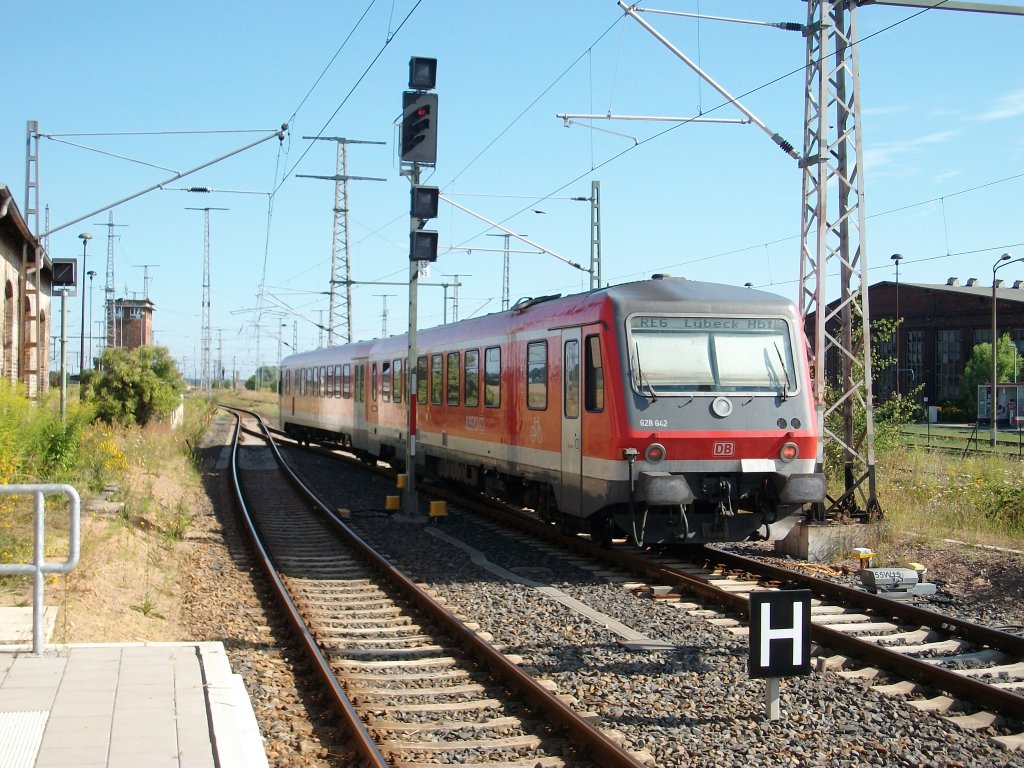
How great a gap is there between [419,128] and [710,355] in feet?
20.4

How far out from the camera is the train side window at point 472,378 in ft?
54.1

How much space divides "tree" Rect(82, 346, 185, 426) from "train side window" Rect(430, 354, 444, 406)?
16.6m

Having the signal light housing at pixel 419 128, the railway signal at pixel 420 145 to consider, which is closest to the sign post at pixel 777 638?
the railway signal at pixel 420 145

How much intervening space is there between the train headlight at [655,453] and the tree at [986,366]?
49.4 metres

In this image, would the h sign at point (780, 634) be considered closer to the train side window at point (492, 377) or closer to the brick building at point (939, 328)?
the train side window at point (492, 377)

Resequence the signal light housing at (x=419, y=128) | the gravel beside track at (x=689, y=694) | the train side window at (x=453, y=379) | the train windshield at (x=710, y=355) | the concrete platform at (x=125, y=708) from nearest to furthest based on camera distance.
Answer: the concrete platform at (x=125, y=708), the gravel beside track at (x=689, y=694), the train windshield at (x=710, y=355), the signal light housing at (x=419, y=128), the train side window at (x=453, y=379)

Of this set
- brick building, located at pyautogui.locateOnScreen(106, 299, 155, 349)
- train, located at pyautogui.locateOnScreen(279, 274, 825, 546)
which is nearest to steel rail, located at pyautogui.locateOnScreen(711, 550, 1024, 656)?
train, located at pyautogui.locateOnScreen(279, 274, 825, 546)

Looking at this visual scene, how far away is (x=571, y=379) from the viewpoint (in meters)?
12.5

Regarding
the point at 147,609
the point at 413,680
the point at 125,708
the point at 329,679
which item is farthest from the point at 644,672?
the point at 147,609

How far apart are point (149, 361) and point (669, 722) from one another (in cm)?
3078

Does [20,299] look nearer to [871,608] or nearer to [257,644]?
[257,644]

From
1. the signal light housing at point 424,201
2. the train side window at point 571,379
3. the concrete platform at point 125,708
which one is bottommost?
the concrete platform at point 125,708

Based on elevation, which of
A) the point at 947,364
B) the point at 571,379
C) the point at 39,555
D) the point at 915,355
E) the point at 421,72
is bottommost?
the point at 39,555

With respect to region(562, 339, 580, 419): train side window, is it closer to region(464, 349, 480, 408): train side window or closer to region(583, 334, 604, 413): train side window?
region(583, 334, 604, 413): train side window
